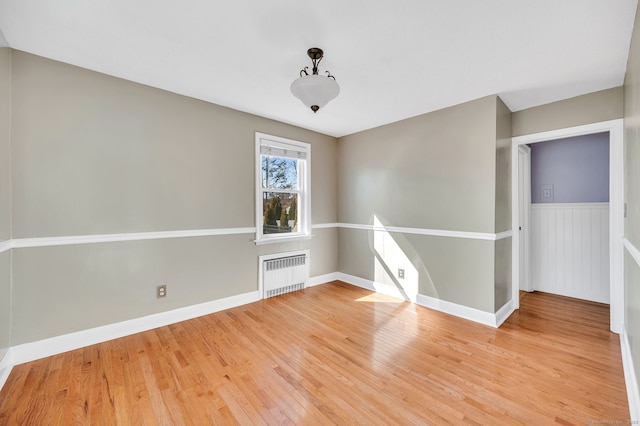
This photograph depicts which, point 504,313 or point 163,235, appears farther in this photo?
point 504,313

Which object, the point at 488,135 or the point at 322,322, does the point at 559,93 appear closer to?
the point at 488,135

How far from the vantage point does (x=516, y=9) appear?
1.63 metres

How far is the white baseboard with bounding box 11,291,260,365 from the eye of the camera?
2.16 meters

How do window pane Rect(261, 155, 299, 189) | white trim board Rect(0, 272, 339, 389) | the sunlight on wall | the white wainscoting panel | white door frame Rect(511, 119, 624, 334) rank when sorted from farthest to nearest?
1. window pane Rect(261, 155, 299, 189)
2. the sunlight on wall
3. the white wainscoting panel
4. white door frame Rect(511, 119, 624, 334)
5. white trim board Rect(0, 272, 339, 389)

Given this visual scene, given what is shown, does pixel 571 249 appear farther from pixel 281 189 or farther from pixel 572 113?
pixel 281 189

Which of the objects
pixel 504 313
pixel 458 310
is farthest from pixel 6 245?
pixel 504 313

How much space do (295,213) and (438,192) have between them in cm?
203

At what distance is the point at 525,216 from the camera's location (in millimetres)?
3811

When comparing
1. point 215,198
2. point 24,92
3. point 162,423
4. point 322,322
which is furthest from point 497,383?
point 24,92

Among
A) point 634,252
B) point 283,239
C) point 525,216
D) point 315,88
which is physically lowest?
point 283,239

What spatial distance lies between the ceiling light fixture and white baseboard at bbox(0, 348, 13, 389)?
2.89 m

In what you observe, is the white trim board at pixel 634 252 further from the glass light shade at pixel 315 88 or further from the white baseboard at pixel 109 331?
the white baseboard at pixel 109 331

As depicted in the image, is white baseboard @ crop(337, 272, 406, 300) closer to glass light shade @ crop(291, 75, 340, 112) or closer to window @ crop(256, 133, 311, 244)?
window @ crop(256, 133, 311, 244)

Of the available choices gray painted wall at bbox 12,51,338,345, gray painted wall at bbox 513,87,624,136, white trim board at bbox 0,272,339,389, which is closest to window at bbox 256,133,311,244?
gray painted wall at bbox 12,51,338,345
